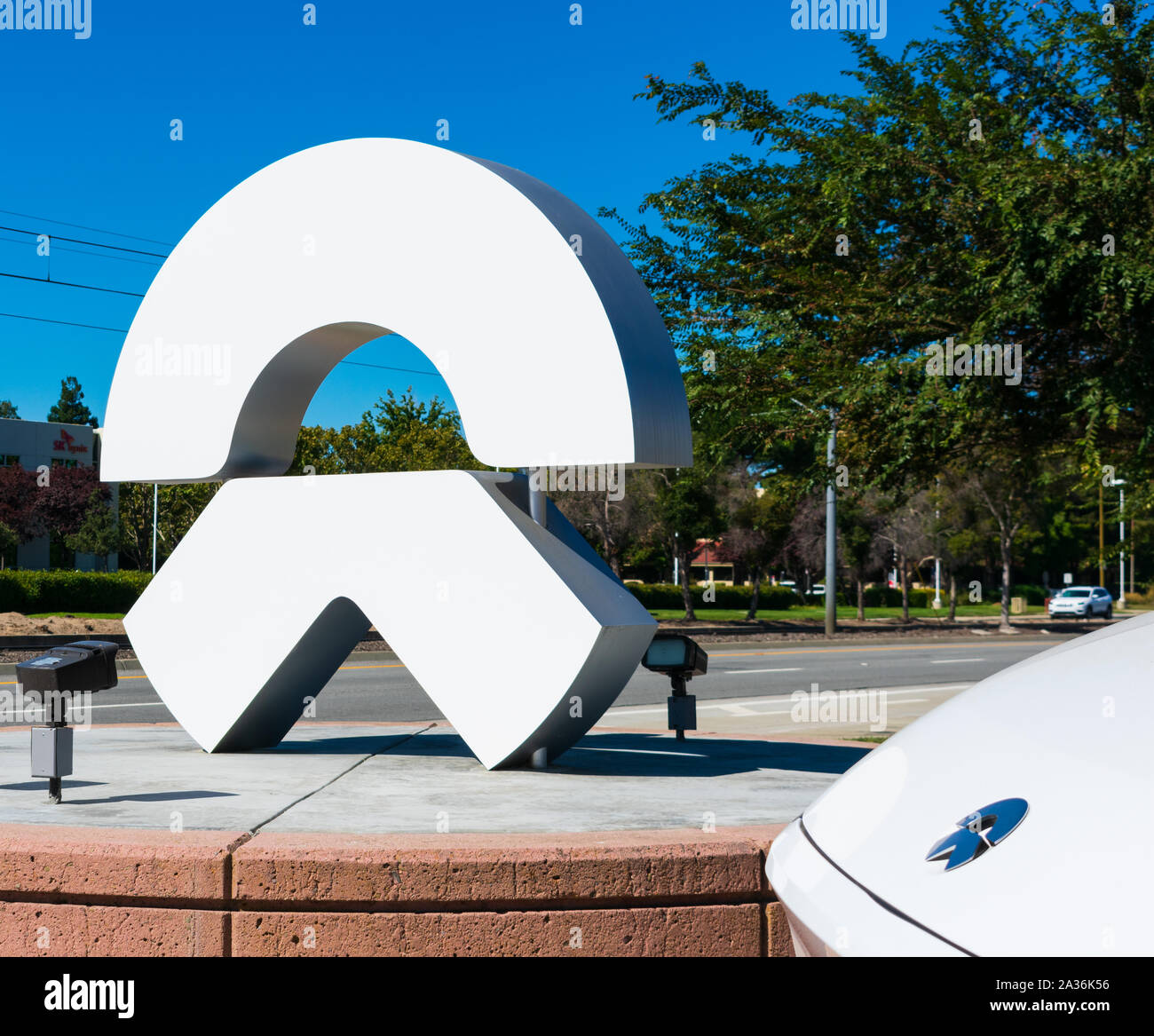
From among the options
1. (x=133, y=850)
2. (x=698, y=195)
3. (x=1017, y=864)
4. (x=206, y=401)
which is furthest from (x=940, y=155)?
(x=1017, y=864)

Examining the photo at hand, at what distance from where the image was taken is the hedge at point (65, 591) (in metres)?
30.5

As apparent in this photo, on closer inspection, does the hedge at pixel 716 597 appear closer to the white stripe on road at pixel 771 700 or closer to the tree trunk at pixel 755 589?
the tree trunk at pixel 755 589

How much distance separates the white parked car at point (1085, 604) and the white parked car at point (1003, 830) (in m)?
51.7

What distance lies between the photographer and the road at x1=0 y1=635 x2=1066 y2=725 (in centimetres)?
1390

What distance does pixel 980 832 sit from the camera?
157 centimetres

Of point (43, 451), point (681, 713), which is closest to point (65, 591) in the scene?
point (43, 451)

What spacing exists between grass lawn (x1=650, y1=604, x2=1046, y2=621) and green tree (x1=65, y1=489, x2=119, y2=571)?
67.4ft

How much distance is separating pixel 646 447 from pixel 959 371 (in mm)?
3736

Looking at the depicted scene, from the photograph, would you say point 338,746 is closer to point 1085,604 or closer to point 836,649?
point 836,649

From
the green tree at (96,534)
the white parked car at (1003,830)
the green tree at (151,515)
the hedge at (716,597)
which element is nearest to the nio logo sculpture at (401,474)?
the white parked car at (1003,830)

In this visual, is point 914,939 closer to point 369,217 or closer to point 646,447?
point 646,447

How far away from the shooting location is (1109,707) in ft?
5.51

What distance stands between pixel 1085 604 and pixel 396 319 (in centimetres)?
4848

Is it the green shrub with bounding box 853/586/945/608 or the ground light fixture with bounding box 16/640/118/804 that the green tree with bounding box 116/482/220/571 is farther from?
the ground light fixture with bounding box 16/640/118/804
